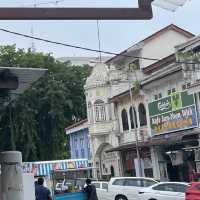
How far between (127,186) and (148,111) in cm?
1266

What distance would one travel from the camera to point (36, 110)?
4753 centimetres

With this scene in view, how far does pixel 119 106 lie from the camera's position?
4550cm

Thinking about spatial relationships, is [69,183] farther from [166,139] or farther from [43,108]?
[43,108]

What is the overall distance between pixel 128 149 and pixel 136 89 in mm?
4814

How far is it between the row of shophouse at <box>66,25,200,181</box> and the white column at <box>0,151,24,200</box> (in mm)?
23564

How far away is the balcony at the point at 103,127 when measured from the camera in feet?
150

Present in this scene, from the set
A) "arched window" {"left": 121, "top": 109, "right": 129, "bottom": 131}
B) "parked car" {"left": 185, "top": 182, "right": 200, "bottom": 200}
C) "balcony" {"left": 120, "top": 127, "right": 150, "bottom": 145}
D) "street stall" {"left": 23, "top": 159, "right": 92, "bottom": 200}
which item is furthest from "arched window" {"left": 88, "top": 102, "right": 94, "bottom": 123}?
"parked car" {"left": 185, "top": 182, "right": 200, "bottom": 200}

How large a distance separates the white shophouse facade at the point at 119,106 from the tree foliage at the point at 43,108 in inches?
124

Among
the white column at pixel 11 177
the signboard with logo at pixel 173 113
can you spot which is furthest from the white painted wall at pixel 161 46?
the white column at pixel 11 177

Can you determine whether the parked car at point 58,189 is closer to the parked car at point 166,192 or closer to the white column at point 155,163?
the parked car at point 166,192

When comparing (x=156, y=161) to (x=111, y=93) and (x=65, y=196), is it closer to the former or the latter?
(x=111, y=93)

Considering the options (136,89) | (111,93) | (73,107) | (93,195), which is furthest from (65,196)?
(73,107)

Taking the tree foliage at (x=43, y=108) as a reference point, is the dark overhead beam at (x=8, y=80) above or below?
below

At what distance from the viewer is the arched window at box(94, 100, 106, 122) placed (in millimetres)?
46688
